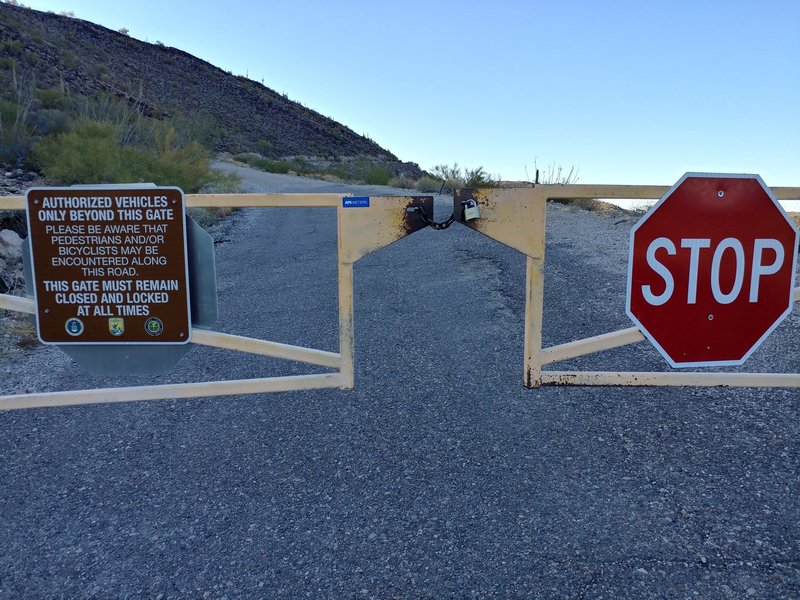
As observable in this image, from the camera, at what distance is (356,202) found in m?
3.17

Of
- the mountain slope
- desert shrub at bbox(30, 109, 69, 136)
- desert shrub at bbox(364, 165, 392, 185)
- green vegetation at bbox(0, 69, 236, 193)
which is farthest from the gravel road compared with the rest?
desert shrub at bbox(364, 165, 392, 185)

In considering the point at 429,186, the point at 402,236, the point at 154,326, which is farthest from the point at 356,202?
the point at 429,186

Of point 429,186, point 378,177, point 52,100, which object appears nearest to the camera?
point 52,100

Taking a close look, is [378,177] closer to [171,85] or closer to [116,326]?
[171,85]

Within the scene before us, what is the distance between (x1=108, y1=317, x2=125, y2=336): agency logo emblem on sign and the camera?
3313 millimetres

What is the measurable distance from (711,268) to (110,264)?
108 inches

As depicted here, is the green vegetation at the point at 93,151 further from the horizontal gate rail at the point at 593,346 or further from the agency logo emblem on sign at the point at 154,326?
the horizontal gate rail at the point at 593,346

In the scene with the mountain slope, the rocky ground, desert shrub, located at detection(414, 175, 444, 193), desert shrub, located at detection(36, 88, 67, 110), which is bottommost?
the rocky ground

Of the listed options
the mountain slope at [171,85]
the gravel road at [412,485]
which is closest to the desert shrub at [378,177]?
the mountain slope at [171,85]

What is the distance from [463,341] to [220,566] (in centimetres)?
350

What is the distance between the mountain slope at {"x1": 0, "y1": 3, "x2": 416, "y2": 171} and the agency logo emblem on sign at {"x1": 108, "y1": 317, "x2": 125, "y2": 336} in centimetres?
3205

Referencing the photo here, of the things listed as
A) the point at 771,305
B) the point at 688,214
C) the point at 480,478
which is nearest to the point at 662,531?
the point at 480,478

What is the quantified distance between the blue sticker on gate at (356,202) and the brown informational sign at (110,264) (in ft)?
2.34

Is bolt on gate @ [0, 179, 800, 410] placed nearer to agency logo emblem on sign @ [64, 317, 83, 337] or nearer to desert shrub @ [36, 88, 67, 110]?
agency logo emblem on sign @ [64, 317, 83, 337]
